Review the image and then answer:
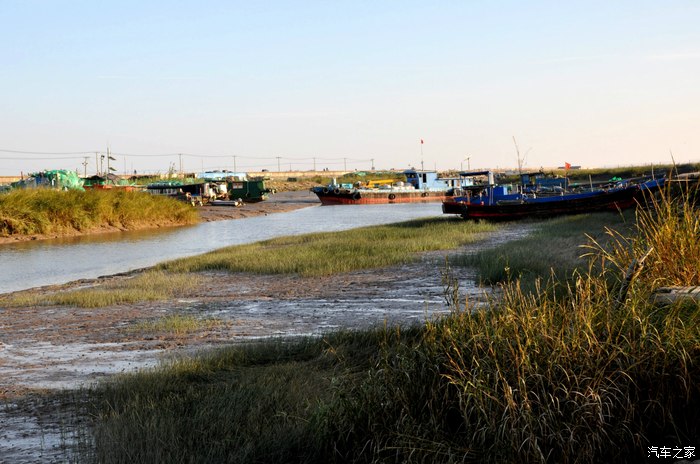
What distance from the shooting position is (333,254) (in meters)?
20.6

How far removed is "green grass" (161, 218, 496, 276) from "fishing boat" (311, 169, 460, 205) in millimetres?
43789

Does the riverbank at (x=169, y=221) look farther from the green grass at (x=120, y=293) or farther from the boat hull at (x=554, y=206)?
the boat hull at (x=554, y=206)

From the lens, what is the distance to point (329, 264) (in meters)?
18.2

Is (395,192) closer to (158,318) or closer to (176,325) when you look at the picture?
(158,318)

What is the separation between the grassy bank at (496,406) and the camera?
5.09 m

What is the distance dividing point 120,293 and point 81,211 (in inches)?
962

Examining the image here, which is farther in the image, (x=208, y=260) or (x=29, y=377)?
(x=208, y=260)

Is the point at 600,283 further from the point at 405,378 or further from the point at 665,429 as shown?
the point at 405,378

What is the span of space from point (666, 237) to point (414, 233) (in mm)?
19624

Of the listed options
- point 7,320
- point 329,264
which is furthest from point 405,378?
point 329,264

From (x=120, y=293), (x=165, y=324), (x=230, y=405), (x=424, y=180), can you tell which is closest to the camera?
(x=230, y=405)

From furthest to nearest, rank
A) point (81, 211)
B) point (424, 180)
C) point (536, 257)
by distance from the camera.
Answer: point (424, 180), point (81, 211), point (536, 257)

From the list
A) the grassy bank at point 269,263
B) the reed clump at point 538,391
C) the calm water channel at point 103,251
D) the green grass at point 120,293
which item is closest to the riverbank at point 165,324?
the green grass at point 120,293

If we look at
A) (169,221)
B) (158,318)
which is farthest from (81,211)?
(158,318)
